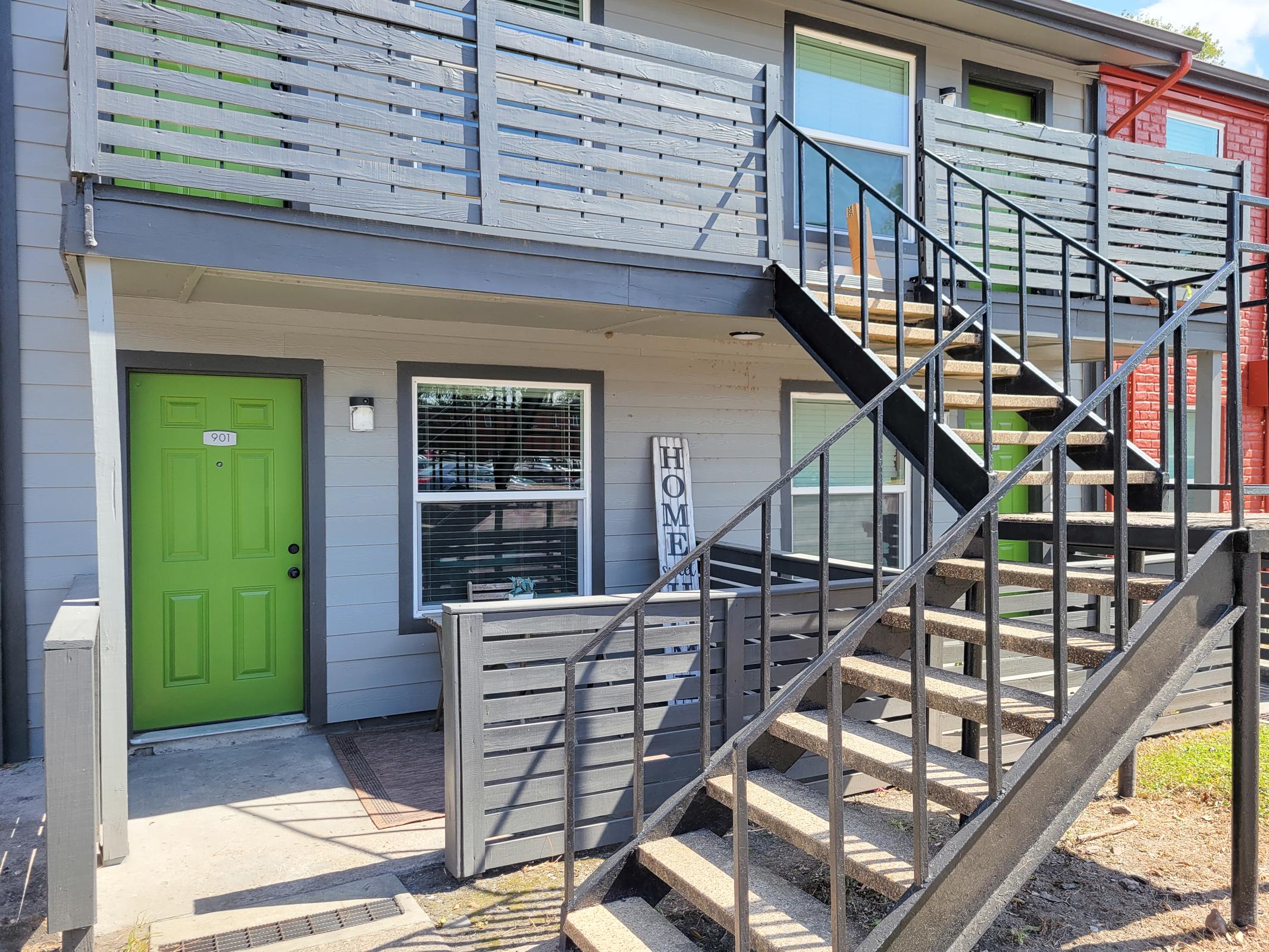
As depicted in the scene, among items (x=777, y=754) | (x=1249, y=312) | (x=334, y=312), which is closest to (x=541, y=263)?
(x=334, y=312)

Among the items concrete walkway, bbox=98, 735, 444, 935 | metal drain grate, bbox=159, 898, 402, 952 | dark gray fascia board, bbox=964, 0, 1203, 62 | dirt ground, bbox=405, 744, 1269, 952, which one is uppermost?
dark gray fascia board, bbox=964, 0, 1203, 62

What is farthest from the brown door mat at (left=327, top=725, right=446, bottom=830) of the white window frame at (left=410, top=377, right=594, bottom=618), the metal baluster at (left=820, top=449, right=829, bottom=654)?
the metal baluster at (left=820, top=449, right=829, bottom=654)

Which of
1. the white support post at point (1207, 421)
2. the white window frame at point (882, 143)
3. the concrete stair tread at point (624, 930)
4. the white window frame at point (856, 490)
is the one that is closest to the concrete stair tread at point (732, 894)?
the concrete stair tread at point (624, 930)

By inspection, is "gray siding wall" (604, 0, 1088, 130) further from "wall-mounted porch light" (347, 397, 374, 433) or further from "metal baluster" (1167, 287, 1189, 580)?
"metal baluster" (1167, 287, 1189, 580)

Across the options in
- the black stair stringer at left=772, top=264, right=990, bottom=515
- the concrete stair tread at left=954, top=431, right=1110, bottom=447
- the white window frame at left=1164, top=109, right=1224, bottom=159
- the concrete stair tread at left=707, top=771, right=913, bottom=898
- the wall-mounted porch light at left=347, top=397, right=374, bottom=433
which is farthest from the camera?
the white window frame at left=1164, top=109, right=1224, bottom=159

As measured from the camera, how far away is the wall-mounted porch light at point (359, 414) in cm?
535

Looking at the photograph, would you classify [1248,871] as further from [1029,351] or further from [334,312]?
[334,312]

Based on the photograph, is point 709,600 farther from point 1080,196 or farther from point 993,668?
point 1080,196

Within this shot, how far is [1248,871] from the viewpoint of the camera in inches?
131

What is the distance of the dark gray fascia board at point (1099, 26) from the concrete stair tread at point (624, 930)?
6559 mm

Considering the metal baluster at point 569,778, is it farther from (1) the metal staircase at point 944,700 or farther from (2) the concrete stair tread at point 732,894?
(2) the concrete stair tread at point 732,894

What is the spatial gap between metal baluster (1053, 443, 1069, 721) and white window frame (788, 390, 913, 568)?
3.85m

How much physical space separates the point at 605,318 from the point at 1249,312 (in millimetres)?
7890

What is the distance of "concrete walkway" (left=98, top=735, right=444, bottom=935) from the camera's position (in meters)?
3.34
